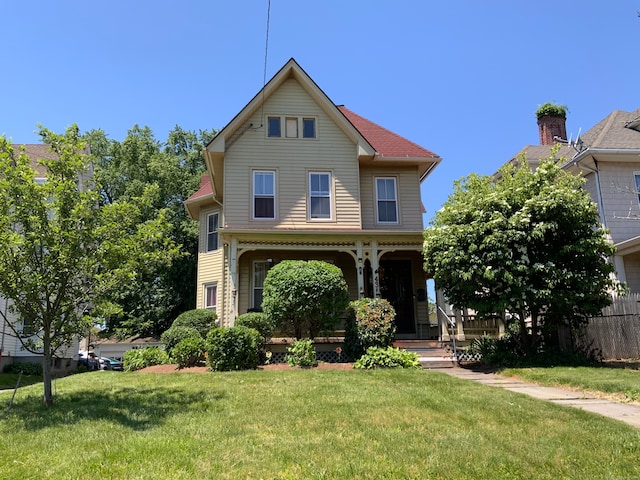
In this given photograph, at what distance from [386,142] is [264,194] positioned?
535 centimetres

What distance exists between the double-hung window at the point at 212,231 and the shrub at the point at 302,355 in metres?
7.84

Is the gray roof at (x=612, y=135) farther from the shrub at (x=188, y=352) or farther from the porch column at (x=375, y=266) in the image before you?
the shrub at (x=188, y=352)

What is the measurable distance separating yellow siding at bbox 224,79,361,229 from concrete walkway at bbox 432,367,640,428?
298 inches

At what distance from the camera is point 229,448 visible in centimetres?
500

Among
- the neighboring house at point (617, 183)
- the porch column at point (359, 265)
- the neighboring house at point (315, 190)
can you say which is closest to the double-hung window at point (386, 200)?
the neighboring house at point (315, 190)

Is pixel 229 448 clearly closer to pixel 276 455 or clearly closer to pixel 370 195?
pixel 276 455

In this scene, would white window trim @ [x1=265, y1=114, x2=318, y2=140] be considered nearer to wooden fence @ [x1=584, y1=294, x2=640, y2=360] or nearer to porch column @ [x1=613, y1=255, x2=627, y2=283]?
wooden fence @ [x1=584, y1=294, x2=640, y2=360]

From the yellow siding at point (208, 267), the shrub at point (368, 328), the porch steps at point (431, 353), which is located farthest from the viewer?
the yellow siding at point (208, 267)

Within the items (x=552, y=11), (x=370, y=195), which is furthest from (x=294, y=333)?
(x=552, y=11)

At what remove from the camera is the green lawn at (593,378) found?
801 centimetres

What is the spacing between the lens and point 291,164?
16.9m

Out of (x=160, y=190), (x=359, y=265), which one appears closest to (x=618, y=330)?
(x=359, y=265)

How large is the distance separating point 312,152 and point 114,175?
1727 cm

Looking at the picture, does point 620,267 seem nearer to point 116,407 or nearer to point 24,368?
point 116,407
